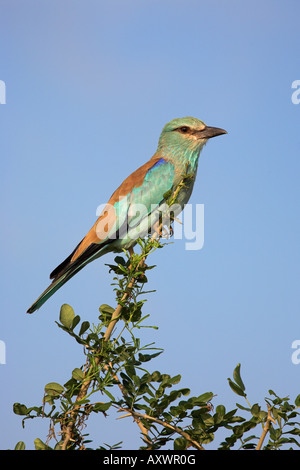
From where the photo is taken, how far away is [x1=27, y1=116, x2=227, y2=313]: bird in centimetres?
541

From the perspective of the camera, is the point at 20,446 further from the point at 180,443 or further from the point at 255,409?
the point at 255,409

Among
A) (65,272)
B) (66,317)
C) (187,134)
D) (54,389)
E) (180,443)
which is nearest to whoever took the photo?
(180,443)

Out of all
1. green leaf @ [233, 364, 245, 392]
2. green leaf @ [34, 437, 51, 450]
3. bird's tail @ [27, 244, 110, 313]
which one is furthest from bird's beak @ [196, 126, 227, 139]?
green leaf @ [34, 437, 51, 450]

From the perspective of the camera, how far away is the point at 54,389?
136 inches

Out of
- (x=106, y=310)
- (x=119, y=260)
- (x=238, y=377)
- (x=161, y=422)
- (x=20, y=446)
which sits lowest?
(x=20, y=446)

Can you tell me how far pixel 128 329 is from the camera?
142 inches

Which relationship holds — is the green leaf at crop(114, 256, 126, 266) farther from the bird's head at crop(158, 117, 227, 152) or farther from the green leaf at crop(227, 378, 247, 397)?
the bird's head at crop(158, 117, 227, 152)

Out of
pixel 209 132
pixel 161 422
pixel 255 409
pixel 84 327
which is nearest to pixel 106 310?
pixel 84 327

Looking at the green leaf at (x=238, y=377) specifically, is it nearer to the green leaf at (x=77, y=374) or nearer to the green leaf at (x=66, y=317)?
the green leaf at (x=77, y=374)

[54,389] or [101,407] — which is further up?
[54,389]

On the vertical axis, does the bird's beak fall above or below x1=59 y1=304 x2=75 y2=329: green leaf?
above

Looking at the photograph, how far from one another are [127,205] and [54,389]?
2908 mm
